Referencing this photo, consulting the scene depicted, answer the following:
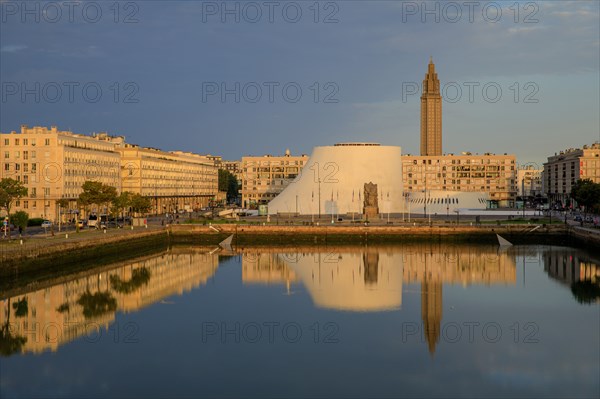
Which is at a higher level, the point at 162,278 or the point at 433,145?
the point at 433,145

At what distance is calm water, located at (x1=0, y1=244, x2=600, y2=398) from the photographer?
700 inches

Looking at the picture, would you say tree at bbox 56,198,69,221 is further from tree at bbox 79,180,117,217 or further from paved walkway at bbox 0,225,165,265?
paved walkway at bbox 0,225,165,265

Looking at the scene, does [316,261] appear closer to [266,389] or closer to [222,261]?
[222,261]

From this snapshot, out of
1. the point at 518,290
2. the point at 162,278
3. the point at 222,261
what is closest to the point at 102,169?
the point at 222,261

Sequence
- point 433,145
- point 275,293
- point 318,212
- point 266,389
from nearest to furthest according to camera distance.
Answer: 1. point 266,389
2. point 275,293
3. point 318,212
4. point 433,145

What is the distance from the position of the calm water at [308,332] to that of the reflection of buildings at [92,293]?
8cm

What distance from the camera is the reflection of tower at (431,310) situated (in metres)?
22.5

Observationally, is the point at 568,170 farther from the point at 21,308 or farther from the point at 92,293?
the point at 21,308

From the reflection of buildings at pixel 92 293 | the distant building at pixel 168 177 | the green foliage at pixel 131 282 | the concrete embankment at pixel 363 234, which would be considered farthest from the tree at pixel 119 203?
the green foliage at pixel 131 282

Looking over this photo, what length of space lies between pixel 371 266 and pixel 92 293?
15.5m

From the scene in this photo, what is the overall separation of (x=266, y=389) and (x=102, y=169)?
5414cm

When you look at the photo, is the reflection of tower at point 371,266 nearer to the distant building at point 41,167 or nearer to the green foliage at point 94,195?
the green foliage at point 94,195

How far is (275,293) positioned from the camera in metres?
30.6

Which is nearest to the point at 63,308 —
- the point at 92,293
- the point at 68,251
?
the point at 92,293
